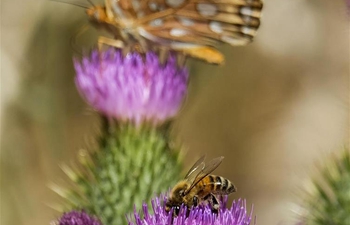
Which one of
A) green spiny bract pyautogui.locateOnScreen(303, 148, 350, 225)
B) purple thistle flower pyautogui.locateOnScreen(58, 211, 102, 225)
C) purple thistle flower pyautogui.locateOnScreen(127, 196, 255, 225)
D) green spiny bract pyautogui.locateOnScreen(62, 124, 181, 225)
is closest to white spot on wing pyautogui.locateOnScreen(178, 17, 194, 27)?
green spiny bract pyautogui.locateOnScreen(62, 124, 181, 225)

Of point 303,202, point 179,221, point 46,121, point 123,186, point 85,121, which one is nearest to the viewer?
point 179,221

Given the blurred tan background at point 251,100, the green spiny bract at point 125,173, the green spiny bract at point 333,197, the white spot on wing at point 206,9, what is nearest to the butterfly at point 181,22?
the white spot on wing at point 206,9

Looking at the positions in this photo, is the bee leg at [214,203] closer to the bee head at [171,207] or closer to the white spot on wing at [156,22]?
the bee head at [171,207]

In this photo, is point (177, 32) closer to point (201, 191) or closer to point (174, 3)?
point (174, 3)

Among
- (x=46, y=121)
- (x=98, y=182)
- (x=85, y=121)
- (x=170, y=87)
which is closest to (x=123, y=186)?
(x=98, y=182)

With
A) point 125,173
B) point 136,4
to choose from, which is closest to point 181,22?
point 136,4

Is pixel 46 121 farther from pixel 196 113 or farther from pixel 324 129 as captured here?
pixel 324 129
